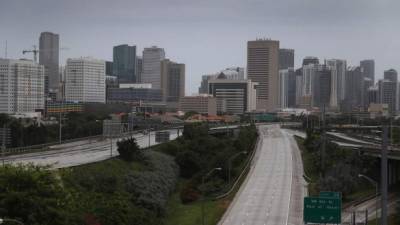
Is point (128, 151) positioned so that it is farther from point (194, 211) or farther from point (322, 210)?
point (322, 210)

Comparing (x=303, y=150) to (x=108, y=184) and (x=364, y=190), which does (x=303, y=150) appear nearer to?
(x=364, y=190)

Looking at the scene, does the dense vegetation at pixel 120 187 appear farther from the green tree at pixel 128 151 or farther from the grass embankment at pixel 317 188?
the grass embankment at pixel 317 188

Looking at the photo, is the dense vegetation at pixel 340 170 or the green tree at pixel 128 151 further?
the green tree at pixel 128 151

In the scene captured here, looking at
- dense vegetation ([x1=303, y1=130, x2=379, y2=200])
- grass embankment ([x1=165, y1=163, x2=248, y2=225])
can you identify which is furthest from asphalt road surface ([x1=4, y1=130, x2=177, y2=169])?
dense vegetation ([x1=303, y1=130, x2=379, y2=200])

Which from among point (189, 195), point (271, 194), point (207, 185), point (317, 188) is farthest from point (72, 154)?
point (317, 188)

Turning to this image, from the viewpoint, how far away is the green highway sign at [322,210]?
34969mm

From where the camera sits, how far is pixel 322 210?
35281 mm

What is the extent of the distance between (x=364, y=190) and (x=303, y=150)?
4497cm

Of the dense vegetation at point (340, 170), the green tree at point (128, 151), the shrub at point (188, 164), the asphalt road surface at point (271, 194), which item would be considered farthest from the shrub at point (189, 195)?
the shrub at point (188, 164)

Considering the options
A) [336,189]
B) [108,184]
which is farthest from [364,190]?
[108,184]

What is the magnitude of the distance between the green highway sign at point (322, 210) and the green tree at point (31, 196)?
1290 cm

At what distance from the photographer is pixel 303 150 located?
114750 millimetres

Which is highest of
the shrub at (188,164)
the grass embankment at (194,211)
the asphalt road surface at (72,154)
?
the asphalt road surface at (72,154)

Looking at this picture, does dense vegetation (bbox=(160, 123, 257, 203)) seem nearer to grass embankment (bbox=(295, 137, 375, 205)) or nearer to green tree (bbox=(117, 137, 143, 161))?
green tree (bbox=(117, 137, 143, 161))
